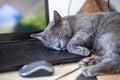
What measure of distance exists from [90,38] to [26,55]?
0.28 m

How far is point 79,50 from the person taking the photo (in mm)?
901

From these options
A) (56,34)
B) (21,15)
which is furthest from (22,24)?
(56,34)

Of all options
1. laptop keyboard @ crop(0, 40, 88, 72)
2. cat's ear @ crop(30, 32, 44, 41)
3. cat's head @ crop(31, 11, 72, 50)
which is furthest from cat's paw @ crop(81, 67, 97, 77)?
cat's ear @ crop(30, 32, 44, 41)

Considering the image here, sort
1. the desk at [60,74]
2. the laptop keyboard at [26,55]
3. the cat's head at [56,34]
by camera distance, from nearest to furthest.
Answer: the desk at [60,74] → the laptop keyboard at [26,55] → the cat's head at [56,34]

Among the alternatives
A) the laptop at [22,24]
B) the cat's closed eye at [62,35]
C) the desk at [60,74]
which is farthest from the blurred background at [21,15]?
the desk at [60,74]

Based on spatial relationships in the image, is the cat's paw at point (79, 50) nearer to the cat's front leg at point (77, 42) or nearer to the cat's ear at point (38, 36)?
the cat's front leg at point (77, 42)

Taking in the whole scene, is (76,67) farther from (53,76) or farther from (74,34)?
(74,34)

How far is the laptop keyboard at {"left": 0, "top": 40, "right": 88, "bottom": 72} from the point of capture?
32.2 inches

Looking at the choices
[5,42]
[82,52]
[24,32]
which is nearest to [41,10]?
[24,32]

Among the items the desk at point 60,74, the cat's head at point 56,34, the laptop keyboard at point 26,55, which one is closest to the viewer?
the desk at point 60,74

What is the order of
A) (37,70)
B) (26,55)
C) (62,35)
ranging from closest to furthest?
1. (37,70)
2. (26,55)
3. (62,35)

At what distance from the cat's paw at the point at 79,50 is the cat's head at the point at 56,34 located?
4 centimetres

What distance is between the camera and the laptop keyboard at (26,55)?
0.82 m

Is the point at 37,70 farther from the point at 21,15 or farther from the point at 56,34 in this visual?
the point at 21,15
